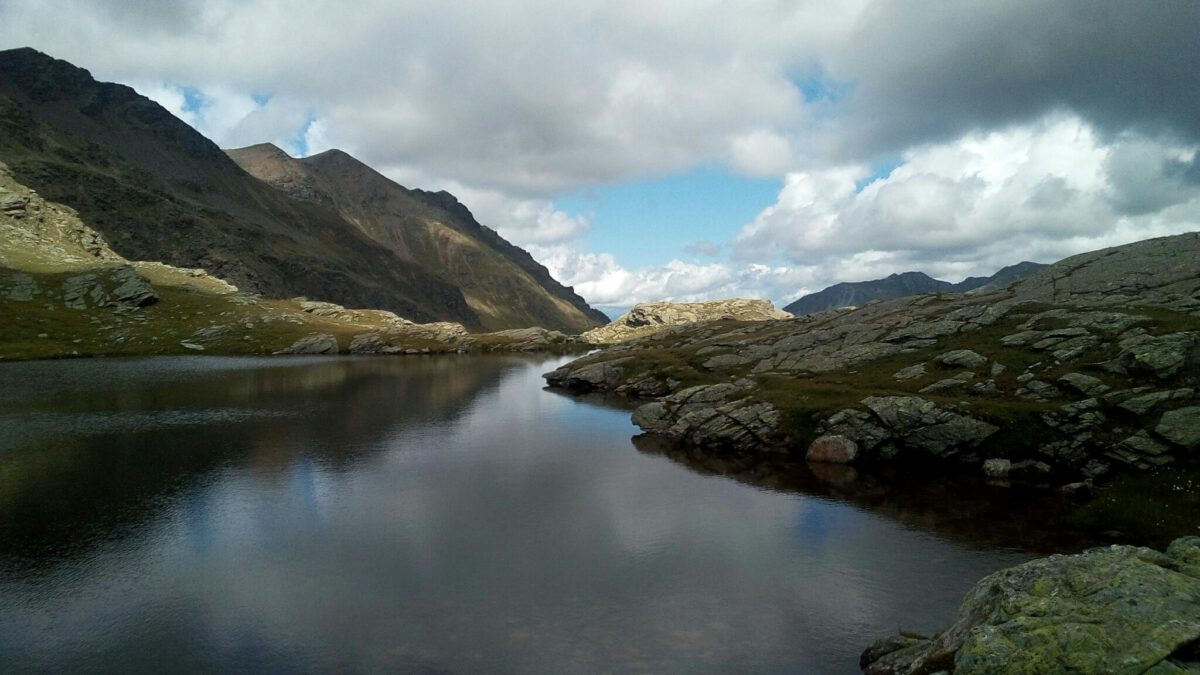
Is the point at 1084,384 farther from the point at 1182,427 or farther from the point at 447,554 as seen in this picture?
the point at 447,554

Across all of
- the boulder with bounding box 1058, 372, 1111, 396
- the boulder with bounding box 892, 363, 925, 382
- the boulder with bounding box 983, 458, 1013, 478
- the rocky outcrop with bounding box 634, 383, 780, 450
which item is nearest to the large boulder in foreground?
the boulder with bounding box 983, 458, 1013, 478

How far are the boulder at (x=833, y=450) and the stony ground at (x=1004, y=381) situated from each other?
8.4 inches

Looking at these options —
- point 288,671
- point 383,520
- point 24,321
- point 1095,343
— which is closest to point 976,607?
point 288,671

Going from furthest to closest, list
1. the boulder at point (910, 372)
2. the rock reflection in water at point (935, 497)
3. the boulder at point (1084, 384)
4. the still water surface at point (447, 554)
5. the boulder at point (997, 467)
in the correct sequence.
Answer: the boulder at point (910, 372) → the boulder at point (1084, 384) → the boulder at point (997, 467) → the rock reflection in water at point (935, 497) → the still water surface at point (447, 554)

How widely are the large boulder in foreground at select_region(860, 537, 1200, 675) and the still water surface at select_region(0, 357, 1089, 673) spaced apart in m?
7.55

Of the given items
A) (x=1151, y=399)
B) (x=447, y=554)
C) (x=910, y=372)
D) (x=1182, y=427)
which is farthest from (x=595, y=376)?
(x=1182, y=427)

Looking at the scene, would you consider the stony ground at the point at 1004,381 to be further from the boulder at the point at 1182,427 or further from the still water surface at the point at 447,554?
the still water surface at the point at 447,554

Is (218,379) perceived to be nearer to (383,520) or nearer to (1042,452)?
(383,520)

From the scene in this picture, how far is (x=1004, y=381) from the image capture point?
64562 mm

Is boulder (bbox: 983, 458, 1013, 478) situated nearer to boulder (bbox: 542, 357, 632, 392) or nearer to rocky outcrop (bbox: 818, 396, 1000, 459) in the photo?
rocky outcrop (bbox: 818, 396, 1000, 459)

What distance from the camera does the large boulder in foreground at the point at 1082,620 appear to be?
17.2m

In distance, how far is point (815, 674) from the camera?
2606cm

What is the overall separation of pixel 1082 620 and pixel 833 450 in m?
46.5

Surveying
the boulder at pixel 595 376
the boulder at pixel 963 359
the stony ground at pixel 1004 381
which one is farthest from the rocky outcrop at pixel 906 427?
the boulder at pixel 595 376
